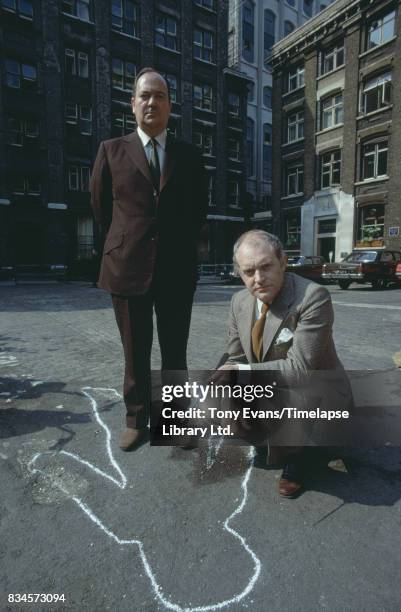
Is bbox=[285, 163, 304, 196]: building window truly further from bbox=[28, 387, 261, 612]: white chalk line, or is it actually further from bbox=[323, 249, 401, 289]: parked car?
bbox=[28, 387, 261, 612]: white chalk line

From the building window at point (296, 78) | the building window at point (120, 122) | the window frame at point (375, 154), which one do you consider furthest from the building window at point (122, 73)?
the window frame at point (375, 154)

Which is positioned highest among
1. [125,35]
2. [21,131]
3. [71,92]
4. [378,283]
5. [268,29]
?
[268,29]

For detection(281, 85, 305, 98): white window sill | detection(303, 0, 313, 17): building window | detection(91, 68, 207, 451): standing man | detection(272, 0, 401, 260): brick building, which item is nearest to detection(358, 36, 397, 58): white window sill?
detection(272, 0, 401, 260): brick building

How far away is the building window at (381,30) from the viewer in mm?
20953

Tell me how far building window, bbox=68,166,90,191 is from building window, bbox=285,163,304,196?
45.0 ft

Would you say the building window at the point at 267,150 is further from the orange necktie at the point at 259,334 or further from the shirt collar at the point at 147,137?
the orange necktie at the point at 259,334

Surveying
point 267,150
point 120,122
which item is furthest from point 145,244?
point 267,150

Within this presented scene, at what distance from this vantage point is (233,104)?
3158 centimetres

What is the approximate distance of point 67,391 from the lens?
3.64 m

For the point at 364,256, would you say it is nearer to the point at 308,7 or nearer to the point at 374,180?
the point at 374,180

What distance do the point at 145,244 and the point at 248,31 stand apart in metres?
39.7

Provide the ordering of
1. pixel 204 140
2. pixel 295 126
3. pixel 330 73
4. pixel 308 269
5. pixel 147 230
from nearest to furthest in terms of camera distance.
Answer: pixel 147 230
pixel 308 269
pixel 330 73
pixel 295 126
pixel 204 140

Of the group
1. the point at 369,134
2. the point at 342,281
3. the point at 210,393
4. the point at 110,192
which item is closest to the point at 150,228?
the point at 110,192

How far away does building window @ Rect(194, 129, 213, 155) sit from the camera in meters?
29.6
